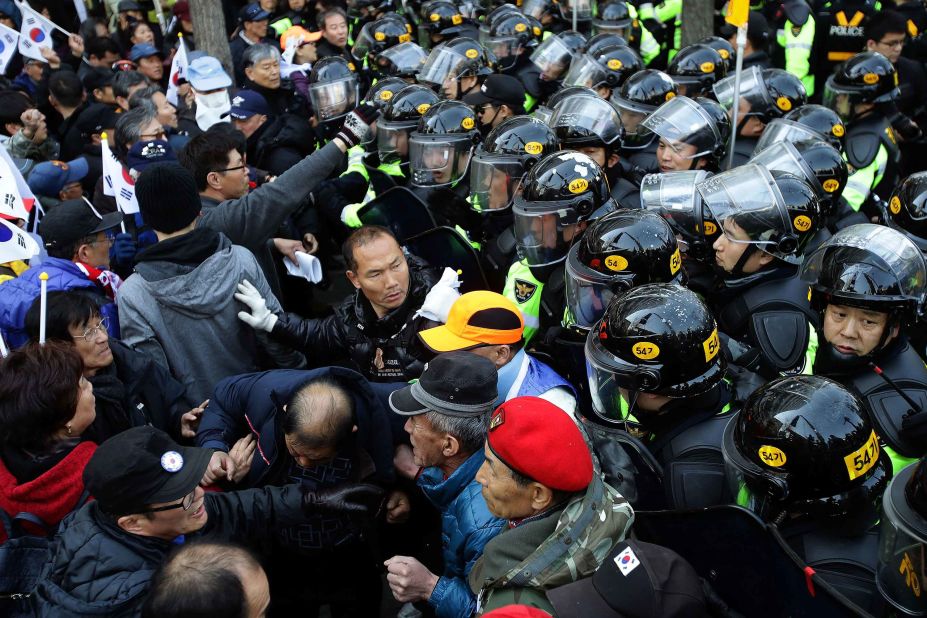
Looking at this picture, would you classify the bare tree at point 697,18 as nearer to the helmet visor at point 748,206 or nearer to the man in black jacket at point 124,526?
the helmet visor at point 748,206

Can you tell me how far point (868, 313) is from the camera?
3.03 metres

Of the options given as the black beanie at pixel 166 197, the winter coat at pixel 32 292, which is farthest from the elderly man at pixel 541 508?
the winter coat at pixel 32 292

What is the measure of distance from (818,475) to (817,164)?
9.07 ft

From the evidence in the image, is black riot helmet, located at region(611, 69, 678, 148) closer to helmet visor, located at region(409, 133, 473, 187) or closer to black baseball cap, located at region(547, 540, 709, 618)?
helmet visor, located at region(409, 133, 473, 187)

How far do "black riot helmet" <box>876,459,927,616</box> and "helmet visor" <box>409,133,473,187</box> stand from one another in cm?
361

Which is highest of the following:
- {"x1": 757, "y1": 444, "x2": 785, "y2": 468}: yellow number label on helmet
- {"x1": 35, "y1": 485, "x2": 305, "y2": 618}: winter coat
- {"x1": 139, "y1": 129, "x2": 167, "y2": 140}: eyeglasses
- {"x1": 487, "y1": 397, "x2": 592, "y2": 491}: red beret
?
{"x1": 487, "y1": 397, "x2": 592, "y2": 491}: red beret

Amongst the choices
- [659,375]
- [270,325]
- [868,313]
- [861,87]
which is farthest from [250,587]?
[861,87]

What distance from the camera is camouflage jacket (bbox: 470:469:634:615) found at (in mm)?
2059

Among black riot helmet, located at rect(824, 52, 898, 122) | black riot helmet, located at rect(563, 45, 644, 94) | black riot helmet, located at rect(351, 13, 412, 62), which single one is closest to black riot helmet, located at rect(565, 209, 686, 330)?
black riot helmet, located at rect(824, 52, 898, 122)

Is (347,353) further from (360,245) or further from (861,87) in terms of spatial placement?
(861,87)

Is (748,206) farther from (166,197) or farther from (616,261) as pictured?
(166,197)

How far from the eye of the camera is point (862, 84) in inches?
226

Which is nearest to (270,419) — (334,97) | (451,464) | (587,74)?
(451,464)

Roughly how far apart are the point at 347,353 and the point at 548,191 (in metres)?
1.32
